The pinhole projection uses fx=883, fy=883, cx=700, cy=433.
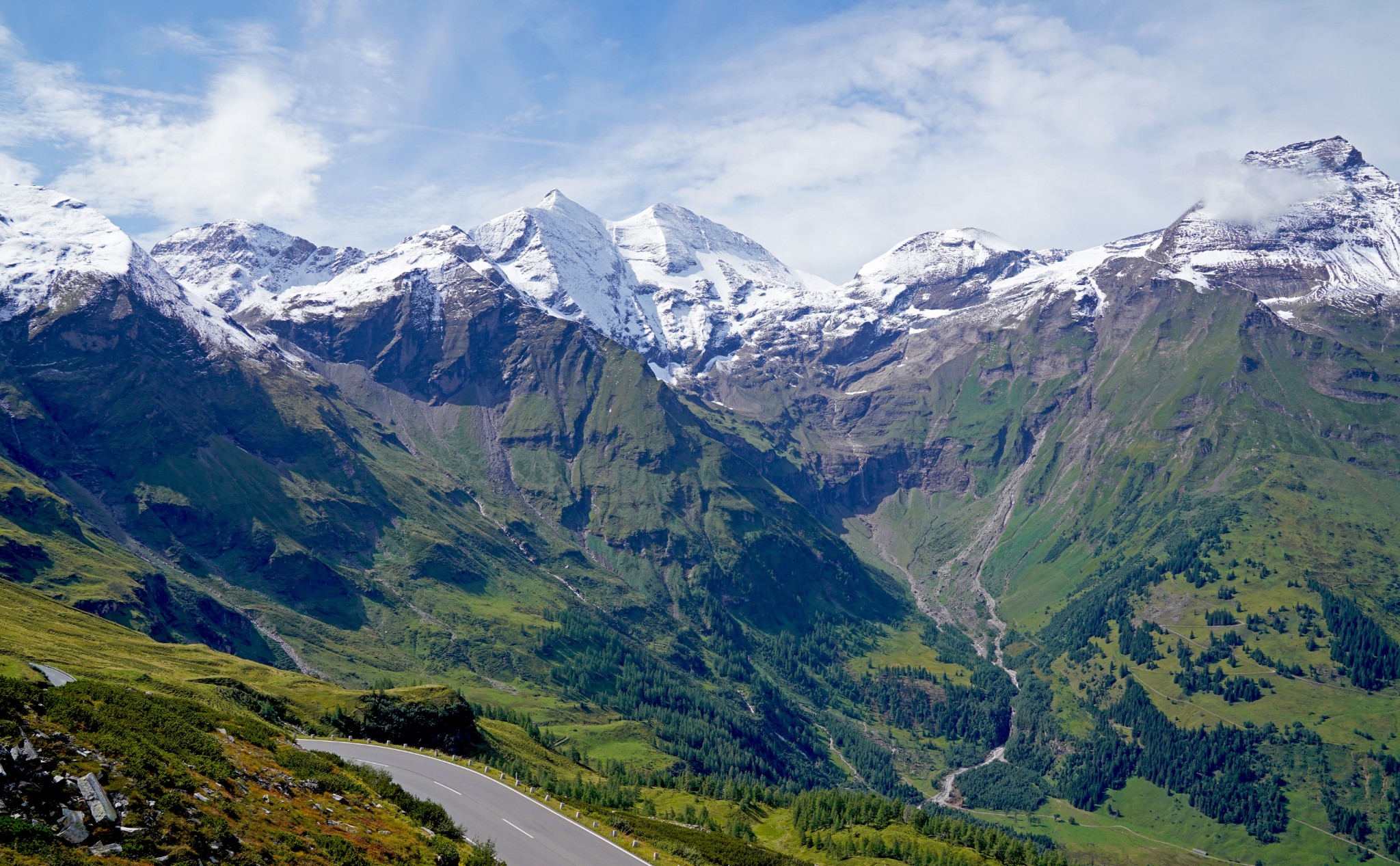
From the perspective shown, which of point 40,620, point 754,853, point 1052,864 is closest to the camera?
point 754,853

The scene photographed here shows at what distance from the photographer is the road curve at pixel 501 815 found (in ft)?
261

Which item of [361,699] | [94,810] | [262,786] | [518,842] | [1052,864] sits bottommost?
[1052,864]

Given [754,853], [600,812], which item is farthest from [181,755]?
[754,853]

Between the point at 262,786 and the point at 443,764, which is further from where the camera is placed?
the point at 443,764

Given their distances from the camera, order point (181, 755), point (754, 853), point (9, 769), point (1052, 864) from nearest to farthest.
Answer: point (9, 769), point (181, 755), point (754, 853), point (1052, 864)

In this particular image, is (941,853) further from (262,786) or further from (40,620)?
(40,620)

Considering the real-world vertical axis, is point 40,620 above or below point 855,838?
above

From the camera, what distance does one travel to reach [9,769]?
145 feet

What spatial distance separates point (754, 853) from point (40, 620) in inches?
6876

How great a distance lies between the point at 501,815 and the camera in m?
88.5

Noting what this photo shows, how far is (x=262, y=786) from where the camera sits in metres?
63.5

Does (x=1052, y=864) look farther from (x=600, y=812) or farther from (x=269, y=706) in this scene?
(x=269, y=706)

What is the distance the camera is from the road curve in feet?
261

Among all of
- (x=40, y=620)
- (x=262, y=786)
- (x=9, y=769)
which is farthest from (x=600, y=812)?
(x=40, y=620)
